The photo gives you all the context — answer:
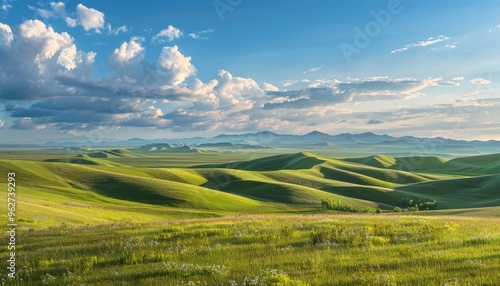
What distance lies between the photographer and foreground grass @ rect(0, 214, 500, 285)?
997 centimetres

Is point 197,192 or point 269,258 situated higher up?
point 269,258

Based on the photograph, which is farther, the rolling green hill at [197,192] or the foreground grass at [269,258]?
the rolling green hill at [197,192]

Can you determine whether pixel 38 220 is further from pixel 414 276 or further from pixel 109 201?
pixel 109 201

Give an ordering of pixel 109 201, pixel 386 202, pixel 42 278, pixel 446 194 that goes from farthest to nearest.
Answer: pixel 446 194
pixel 386 202
pixel 109 201
pixel 42 278

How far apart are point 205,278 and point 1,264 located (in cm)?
898

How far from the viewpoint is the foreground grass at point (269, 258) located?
32.7 feet

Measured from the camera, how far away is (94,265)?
12.6 m

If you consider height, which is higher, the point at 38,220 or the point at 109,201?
the point at 38,220

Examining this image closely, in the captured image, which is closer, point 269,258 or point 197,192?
point 269,258

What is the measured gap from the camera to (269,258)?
41.1ft

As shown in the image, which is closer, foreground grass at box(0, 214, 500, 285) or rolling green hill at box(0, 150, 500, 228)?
foreground grass at box(0, 214, 500, 285)

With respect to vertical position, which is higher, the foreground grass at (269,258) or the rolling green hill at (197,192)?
the foreground grass at (269,258)

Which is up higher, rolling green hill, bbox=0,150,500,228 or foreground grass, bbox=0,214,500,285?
foreground grass, bbox=0,214,500,285

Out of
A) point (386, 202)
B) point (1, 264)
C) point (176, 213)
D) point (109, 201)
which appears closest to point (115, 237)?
point (1, 264)
